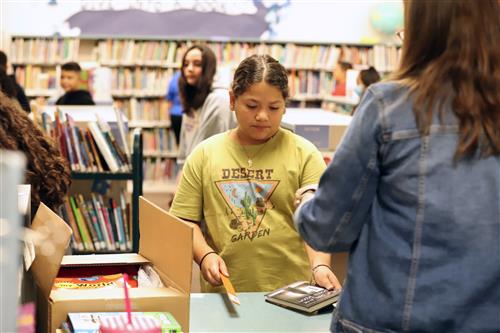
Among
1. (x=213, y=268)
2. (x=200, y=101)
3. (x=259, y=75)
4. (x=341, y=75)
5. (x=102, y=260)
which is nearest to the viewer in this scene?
(x=102, y=260)

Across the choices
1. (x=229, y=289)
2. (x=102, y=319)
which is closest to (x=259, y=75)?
(x=229, y=289)

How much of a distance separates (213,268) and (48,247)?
519 mm

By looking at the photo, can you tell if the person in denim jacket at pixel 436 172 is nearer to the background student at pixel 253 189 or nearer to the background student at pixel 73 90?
the background student at pixel 253 189

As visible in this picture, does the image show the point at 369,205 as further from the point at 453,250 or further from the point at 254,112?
the point at 254,112

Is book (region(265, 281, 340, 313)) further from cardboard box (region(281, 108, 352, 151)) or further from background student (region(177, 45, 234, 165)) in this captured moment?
background student (region(177, 45, 234, 165))

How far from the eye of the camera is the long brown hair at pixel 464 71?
125 centimetres

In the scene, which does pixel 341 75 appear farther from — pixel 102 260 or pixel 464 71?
pixel 464 71

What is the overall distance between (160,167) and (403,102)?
7.86m

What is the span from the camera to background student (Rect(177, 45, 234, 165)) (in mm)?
4266

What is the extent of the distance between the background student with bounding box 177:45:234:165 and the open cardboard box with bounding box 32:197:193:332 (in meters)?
2.49

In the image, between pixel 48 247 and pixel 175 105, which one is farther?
pixel 175 105

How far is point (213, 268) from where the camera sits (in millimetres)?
2033

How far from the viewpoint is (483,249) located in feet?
4.14

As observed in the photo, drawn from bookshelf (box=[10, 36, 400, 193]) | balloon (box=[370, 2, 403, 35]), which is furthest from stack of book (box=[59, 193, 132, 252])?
balloon (box=[370, 2, 403, 35])
